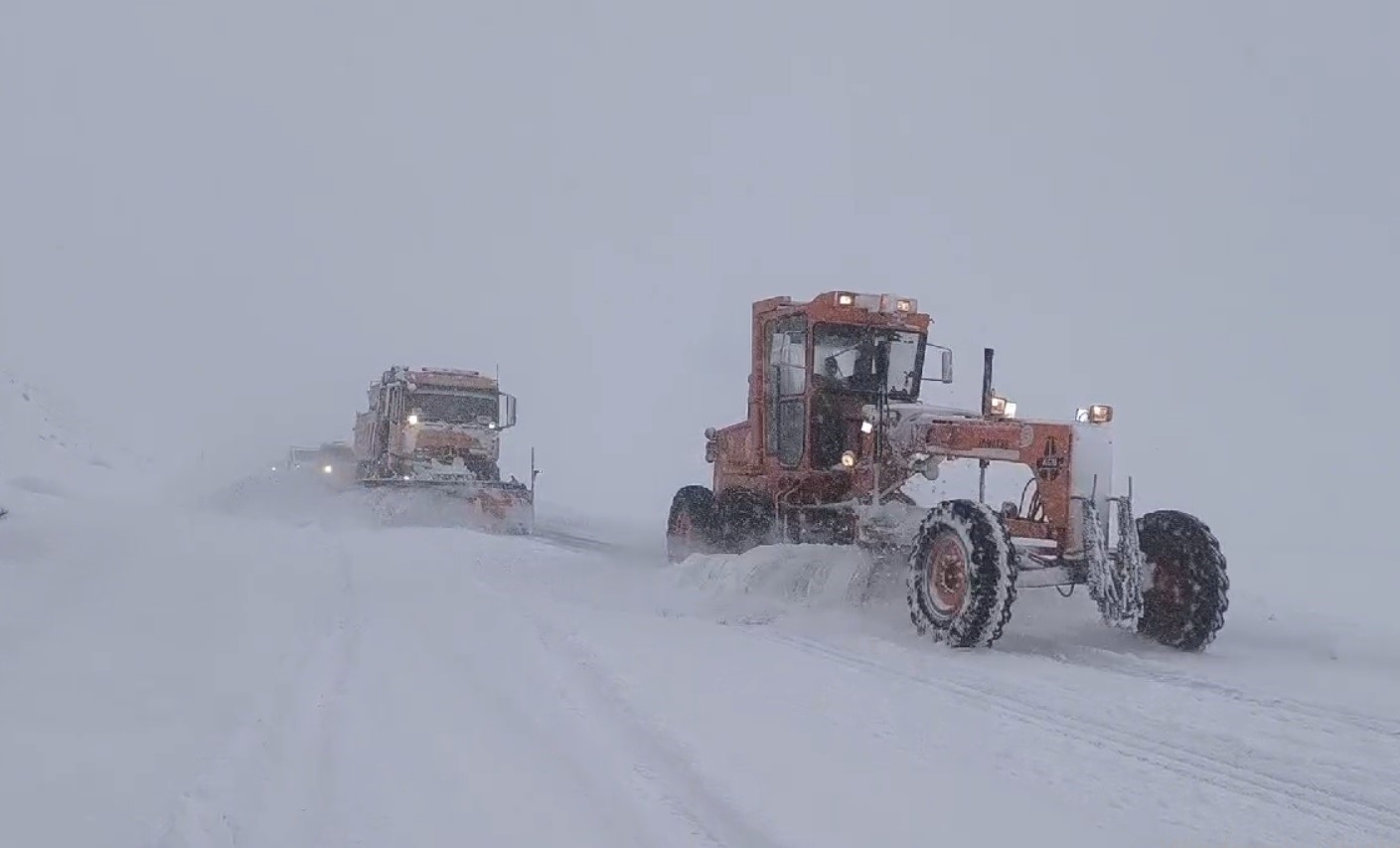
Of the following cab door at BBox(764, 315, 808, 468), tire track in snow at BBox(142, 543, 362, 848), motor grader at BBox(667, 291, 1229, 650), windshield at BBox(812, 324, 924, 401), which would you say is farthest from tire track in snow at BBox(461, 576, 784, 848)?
windshield at BBox(812, 324, 924, 401)

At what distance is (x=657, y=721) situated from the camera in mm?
5297

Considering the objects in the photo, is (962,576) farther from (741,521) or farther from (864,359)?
(741,521)

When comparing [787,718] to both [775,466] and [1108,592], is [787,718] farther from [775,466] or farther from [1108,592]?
[775,466]

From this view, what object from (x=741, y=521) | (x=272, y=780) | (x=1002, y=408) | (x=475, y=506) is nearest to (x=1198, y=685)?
(x=1002, y=408)

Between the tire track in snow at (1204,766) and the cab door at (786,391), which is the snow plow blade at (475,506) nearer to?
the cab door at (786,391)

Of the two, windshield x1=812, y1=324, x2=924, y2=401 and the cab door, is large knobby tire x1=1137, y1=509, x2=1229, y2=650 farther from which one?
the cab door

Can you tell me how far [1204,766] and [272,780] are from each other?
377cm

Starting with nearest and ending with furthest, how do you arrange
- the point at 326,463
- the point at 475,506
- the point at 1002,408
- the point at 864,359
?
the point at 1002,408
the point at 864,359
the point at 475,506
the point at 326,463

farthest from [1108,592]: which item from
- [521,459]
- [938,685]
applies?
[521,459]

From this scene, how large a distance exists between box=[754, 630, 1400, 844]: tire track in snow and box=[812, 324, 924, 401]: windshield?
15.8 ft

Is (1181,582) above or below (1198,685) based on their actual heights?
above

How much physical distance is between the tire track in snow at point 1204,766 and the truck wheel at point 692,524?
620cm

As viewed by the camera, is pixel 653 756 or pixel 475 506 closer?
pixel 653 756

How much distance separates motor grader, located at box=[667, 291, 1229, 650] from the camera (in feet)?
25.1
